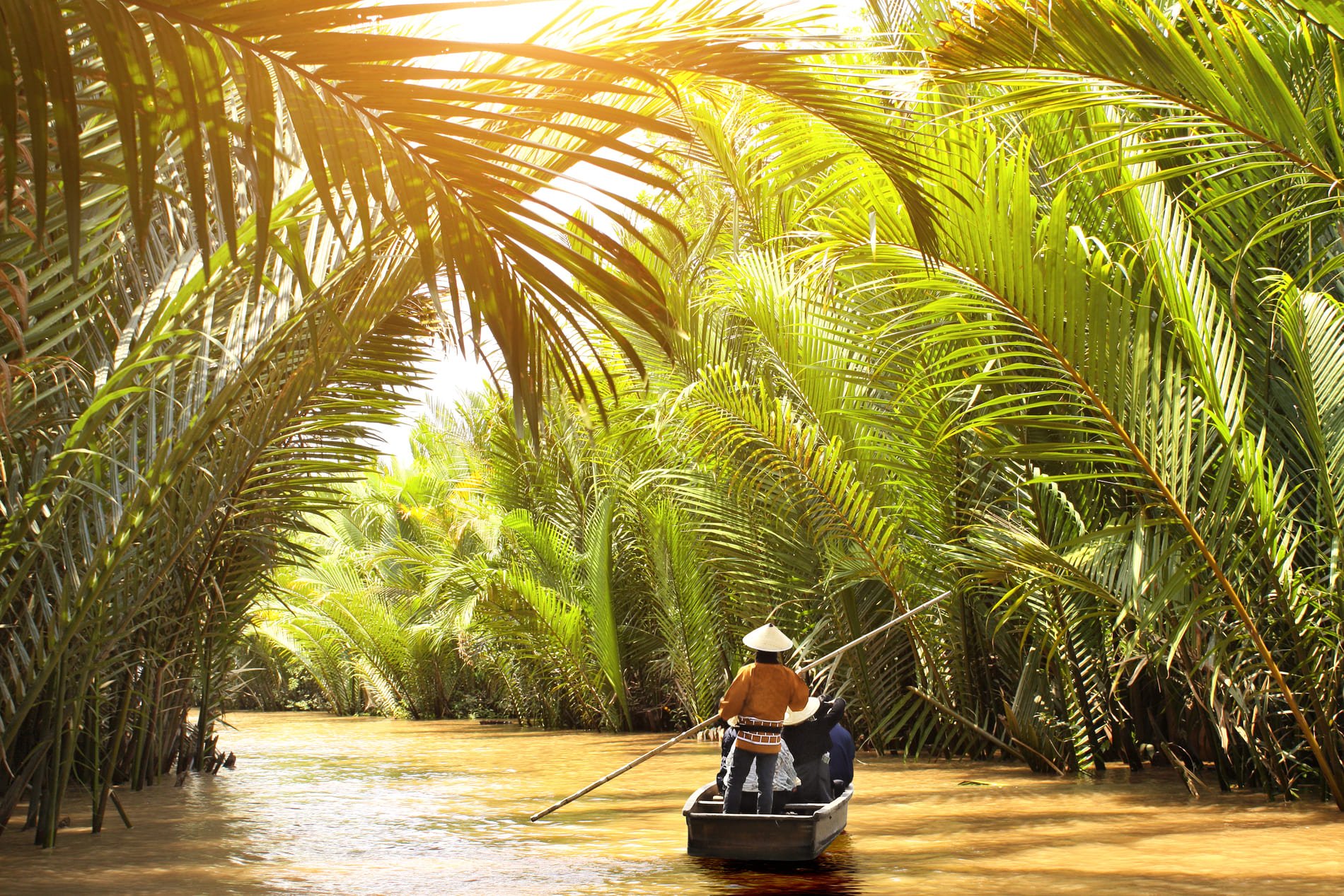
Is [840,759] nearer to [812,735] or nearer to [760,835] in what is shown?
[812,735]

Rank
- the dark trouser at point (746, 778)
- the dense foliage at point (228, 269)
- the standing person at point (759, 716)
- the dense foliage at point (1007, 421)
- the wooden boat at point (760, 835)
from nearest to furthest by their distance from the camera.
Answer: the dense foliage at point (228, 269) < the dense foliage at point (1007, 421) < the wooden boat at point (760, 835) < the dark trouser at point (746, 778) < the standing person at point (759, 716)

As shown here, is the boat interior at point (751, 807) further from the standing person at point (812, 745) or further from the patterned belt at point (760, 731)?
the patterned belt at point (760, 731)

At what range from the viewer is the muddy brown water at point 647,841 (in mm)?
6375

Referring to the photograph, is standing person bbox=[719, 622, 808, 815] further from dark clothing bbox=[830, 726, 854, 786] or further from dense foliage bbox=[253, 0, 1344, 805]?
dense foliage bbox=[253, 0, 1344, 805]

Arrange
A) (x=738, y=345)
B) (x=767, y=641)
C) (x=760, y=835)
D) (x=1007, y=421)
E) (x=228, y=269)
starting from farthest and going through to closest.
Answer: (x=738, y=345) → (x=767, y=641) → (x=1007, y=421) → (x=760, y=835) → (x=228, y=269)

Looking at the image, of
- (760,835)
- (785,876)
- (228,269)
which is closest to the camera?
(228,269)

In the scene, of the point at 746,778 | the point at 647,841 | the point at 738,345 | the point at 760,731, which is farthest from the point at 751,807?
the point at 738,345

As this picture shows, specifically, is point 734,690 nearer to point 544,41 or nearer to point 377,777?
point 544,41

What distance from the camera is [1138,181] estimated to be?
4281mm

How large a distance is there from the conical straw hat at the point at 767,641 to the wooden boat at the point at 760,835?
101 cm

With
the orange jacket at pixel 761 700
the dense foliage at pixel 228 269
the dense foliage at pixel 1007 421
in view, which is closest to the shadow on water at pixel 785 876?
the orange jacket at pixel 761 700

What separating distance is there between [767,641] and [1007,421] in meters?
1.97

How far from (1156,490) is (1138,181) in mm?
3423

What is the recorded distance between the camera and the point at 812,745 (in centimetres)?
756
